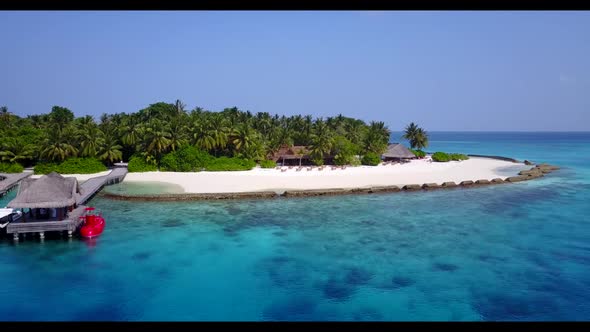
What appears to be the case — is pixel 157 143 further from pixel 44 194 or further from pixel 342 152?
pixel 44 194

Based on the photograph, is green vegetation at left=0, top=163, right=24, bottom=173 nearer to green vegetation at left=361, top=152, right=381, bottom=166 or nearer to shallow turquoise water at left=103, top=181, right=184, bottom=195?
shallow turquoise water at left=103, top=181, right=184, bottom=195

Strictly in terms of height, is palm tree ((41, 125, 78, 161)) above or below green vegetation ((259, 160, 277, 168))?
above

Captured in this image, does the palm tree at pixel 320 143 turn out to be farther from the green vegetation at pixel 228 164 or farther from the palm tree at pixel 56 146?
the palm tree at pixel 56 146

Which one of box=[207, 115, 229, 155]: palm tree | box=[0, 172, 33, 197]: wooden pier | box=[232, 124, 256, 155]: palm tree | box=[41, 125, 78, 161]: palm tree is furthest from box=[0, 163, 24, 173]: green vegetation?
box=[232, 124, 256, 155]: palm tree
